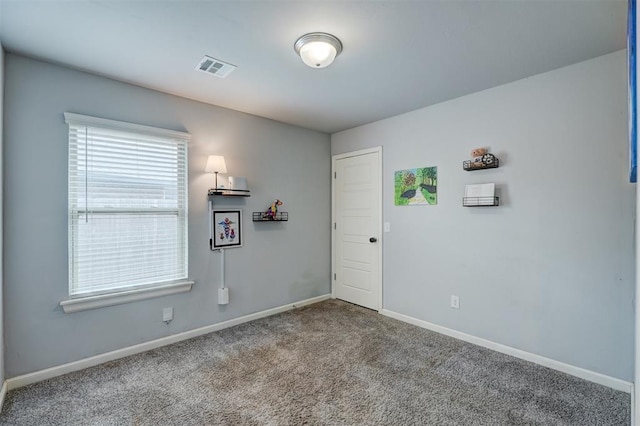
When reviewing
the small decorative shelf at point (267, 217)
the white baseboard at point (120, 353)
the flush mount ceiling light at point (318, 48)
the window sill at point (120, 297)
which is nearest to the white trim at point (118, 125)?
the small decorative shelf at point (267, 217)

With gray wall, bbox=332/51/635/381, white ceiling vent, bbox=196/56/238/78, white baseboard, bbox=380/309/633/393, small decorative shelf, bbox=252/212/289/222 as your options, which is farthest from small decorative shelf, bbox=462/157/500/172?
white ceiling vent, bbox=196/56/238/78

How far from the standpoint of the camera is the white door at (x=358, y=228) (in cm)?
395

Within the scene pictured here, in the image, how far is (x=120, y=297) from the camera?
272 centimetres

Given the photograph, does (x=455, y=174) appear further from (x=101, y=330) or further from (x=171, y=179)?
(x=101, y=330)

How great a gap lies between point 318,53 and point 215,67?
928 millimetres

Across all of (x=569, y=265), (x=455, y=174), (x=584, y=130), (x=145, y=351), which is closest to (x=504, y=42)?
(x=584, y=130)

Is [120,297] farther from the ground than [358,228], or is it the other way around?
[358,228]

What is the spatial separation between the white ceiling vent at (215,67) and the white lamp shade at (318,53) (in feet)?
2.31

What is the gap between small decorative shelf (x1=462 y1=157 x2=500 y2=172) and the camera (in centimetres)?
282

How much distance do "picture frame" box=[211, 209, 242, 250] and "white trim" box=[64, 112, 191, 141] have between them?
0.86m

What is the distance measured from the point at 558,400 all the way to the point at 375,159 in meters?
2.82

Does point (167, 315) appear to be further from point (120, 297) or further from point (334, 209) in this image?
point (334, 209)

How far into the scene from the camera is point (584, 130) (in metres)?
2.41

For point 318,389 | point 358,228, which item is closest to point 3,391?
point 318,389
